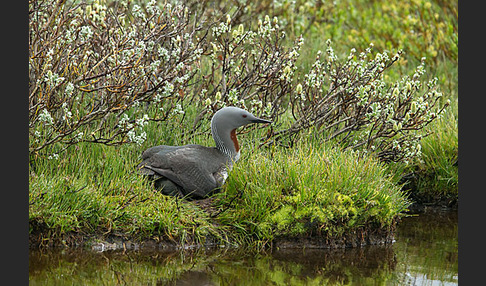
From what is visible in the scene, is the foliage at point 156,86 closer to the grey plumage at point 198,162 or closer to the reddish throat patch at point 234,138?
the grey plumage at point 198,162

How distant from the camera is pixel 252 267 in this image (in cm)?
775

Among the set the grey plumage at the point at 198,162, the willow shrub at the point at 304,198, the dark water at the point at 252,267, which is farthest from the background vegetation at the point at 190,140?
the dark water at the point at 252,267

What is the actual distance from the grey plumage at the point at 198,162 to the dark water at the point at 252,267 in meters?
0.90

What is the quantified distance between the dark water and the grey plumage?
2.95 feet

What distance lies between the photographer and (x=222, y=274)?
7.45 metres

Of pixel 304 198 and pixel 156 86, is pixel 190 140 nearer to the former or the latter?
pixel 156 86

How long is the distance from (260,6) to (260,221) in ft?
25.8

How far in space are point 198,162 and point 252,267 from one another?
1.58 meters

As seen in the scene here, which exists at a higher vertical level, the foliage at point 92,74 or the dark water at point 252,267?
the foliage at point 92,74

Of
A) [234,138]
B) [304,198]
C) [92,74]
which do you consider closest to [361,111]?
[234,138]

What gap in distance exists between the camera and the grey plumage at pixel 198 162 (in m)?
8.73

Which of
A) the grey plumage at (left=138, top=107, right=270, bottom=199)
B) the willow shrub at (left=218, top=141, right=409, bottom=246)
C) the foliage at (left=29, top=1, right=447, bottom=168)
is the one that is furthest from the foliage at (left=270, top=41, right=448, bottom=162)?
the grey plumage at (left=138, top=107, right=270, bottom=199)

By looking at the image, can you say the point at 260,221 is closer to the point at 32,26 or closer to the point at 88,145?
the point at 88,145

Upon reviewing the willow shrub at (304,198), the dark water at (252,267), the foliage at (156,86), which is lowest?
the dark water at (252,267)
